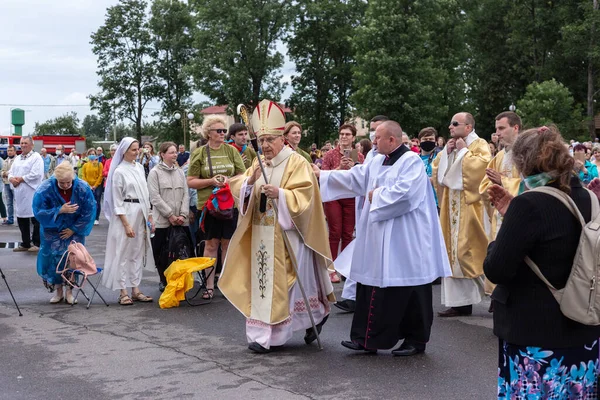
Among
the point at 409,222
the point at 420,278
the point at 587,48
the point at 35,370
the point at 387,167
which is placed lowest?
the point at 35,370

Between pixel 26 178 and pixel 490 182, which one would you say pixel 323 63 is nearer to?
pixel 26 178

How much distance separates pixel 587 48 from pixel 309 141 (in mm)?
19681

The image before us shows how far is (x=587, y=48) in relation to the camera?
4244 cm

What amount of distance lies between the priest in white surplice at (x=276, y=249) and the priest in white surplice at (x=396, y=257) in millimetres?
423

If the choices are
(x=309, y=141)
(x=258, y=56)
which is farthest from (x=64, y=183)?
(x=309, y=141)

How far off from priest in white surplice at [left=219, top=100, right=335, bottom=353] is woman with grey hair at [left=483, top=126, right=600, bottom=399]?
3.06 m

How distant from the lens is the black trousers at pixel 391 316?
661 centimetres

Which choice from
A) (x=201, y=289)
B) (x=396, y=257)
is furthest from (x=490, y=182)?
(x=201, y=289)

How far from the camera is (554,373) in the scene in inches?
150

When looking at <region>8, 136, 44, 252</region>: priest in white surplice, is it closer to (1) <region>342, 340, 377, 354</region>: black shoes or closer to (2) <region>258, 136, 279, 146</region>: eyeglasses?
(2) <region>258, 136, 279, 146</region>: eyeglasses

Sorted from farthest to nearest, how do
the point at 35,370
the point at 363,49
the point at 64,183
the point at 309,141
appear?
the point at 309,141, the point at 363,49, the point at 64,183, the point at 35,370

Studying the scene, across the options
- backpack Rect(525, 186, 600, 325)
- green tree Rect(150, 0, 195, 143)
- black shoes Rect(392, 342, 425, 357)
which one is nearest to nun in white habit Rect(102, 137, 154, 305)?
black shoes Rect(392, 342, 425, 357)

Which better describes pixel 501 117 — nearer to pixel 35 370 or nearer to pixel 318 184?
pixel 318 184

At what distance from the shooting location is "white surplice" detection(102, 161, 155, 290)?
9297 millimetres
